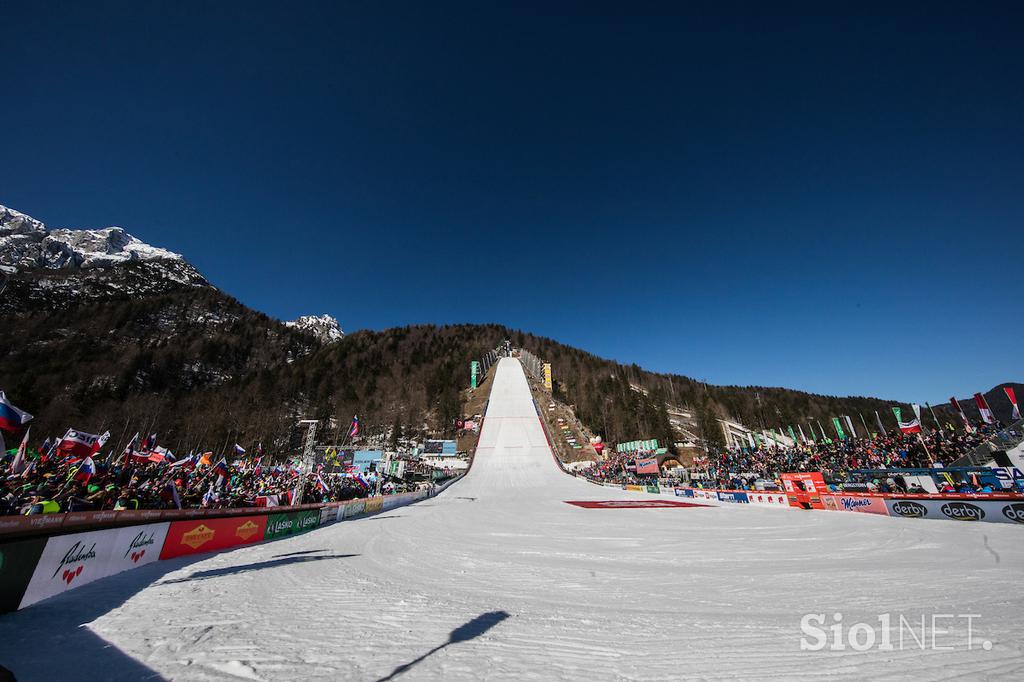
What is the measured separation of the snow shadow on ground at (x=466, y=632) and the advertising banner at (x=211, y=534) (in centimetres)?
883

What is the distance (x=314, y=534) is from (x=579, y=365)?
99228mm

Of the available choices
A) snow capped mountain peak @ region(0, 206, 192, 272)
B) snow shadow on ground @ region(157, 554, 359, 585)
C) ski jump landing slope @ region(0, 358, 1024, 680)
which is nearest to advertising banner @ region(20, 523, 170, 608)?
ski jump landing slope @ region(0, 358, 1024, 680)

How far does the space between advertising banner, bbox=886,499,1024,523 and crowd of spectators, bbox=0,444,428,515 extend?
26.5 m

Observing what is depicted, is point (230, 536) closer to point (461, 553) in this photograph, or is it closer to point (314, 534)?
point (314, 534)

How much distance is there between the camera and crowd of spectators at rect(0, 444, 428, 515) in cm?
967

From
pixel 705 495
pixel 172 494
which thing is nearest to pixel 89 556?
pixel 172 494

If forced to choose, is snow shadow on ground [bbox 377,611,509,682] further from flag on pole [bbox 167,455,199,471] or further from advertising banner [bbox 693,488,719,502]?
advertising banner [bbox 693,488,719,502]

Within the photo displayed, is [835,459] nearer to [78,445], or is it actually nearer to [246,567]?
[246,567]

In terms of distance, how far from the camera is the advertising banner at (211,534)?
370 inches

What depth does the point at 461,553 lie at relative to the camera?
995cm

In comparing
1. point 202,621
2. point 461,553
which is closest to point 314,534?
point 461,553

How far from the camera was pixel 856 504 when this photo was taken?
17.4 m

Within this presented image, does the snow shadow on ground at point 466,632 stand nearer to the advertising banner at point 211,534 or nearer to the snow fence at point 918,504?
the advertising banner at point 211,534

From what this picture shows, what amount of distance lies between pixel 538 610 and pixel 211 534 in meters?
10.1
